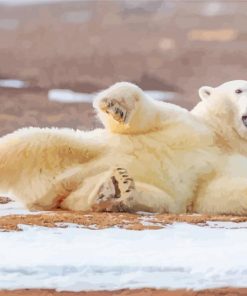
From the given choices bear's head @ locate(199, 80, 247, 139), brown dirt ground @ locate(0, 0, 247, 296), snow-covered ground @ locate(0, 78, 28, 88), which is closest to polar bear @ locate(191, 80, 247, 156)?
bear's head @ locate(199, 80, 247, 139)

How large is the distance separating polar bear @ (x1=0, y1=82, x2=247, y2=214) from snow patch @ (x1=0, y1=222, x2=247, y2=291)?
21 centimetres

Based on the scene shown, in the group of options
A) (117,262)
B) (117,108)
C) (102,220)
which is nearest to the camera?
(117,262)

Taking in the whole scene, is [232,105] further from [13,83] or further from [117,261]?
[13,83]

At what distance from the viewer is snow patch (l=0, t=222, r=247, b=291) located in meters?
0.56

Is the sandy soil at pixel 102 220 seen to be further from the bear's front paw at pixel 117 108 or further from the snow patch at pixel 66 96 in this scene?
the snow patch at pixel 66 96

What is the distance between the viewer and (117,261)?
0.58 m

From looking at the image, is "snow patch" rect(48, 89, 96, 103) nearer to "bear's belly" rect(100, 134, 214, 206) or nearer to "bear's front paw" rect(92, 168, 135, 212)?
"bear's belly" rect(100, 134, 214, 206)

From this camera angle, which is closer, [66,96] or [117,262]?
[117,262]

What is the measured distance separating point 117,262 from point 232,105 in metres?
0.48

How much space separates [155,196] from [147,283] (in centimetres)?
32

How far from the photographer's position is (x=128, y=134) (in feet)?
3.15

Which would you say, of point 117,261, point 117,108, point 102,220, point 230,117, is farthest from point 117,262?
point 230,117

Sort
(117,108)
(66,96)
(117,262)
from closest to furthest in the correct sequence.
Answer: (117,262), (117,108), (66,96)

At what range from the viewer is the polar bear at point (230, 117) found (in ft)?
3.27
